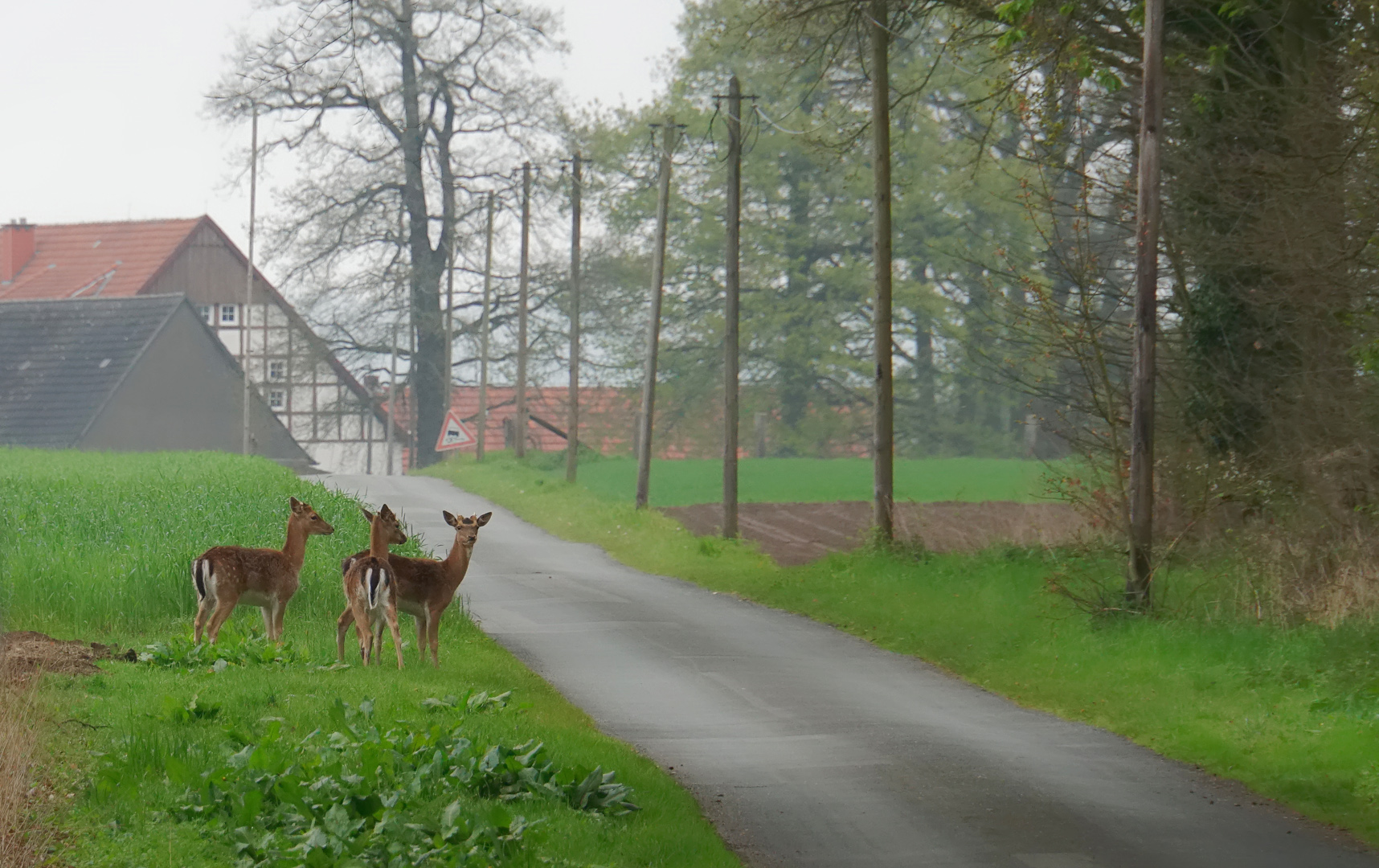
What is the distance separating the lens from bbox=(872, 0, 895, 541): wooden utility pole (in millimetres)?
25500

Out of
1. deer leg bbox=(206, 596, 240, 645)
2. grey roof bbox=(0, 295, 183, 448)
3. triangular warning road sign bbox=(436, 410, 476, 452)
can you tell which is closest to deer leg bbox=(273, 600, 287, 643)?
deer leg bbox=(206, 596, 240, 645)

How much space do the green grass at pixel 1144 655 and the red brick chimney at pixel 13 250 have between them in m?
49.8

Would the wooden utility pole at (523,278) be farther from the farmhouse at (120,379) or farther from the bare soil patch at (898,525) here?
the bare soil patch at (898,525)

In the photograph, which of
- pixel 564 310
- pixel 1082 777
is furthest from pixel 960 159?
pixel 1082 777

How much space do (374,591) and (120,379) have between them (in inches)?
1515

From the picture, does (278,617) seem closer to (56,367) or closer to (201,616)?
(201,616)

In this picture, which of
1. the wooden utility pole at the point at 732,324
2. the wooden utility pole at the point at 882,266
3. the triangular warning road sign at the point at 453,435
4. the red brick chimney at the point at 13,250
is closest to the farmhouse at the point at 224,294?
the red brick chimney at the point at 13,250

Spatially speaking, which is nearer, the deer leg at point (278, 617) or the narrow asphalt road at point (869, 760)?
the narrow asphalt road at point (869, 760)

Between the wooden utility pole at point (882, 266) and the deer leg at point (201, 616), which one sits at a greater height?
the wooden utility pole at point (882, 266)

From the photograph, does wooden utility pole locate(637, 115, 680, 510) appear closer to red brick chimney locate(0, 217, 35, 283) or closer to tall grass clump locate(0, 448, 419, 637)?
tall grass clump locate(0, 448, 419, 637)

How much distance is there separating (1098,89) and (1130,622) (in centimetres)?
1157

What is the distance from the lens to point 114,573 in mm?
17609

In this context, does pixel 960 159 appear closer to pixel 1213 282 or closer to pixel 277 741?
pixel 1213 282

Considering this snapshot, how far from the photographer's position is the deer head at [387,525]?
46.8 ft
